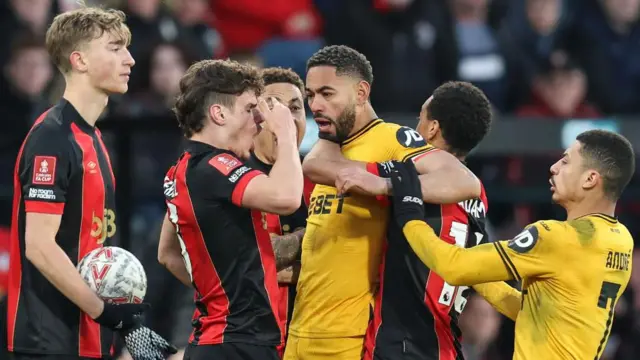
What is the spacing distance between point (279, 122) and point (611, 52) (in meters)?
6.92

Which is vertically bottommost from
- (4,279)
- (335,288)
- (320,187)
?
(4,279)

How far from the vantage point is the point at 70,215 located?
216 inches

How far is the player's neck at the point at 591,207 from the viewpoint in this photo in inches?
212

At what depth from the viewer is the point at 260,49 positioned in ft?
35.1

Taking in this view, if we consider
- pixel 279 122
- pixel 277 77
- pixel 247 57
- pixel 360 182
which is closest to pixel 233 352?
pixel 360 182

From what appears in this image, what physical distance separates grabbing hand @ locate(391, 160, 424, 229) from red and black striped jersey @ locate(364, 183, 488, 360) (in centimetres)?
30

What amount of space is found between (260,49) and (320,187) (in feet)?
16.5

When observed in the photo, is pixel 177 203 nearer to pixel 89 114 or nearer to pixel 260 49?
pixel 89 114

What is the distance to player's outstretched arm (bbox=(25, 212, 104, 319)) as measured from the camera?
5.27m

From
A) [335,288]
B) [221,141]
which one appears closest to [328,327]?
[335,288]

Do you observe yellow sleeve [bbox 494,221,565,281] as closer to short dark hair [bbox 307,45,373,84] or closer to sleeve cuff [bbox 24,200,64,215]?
short dark hair [bbox 307,45,373,84]

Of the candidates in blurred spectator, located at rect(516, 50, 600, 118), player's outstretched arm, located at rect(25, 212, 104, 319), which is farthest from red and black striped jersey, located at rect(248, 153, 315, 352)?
blurred spectator, located at rect(516, 50, 600, 118)

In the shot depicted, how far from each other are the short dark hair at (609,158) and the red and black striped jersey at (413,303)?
27.1 inches

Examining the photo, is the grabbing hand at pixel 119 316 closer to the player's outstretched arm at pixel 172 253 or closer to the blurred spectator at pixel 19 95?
the player's outstretched arm at pixel 172 253
